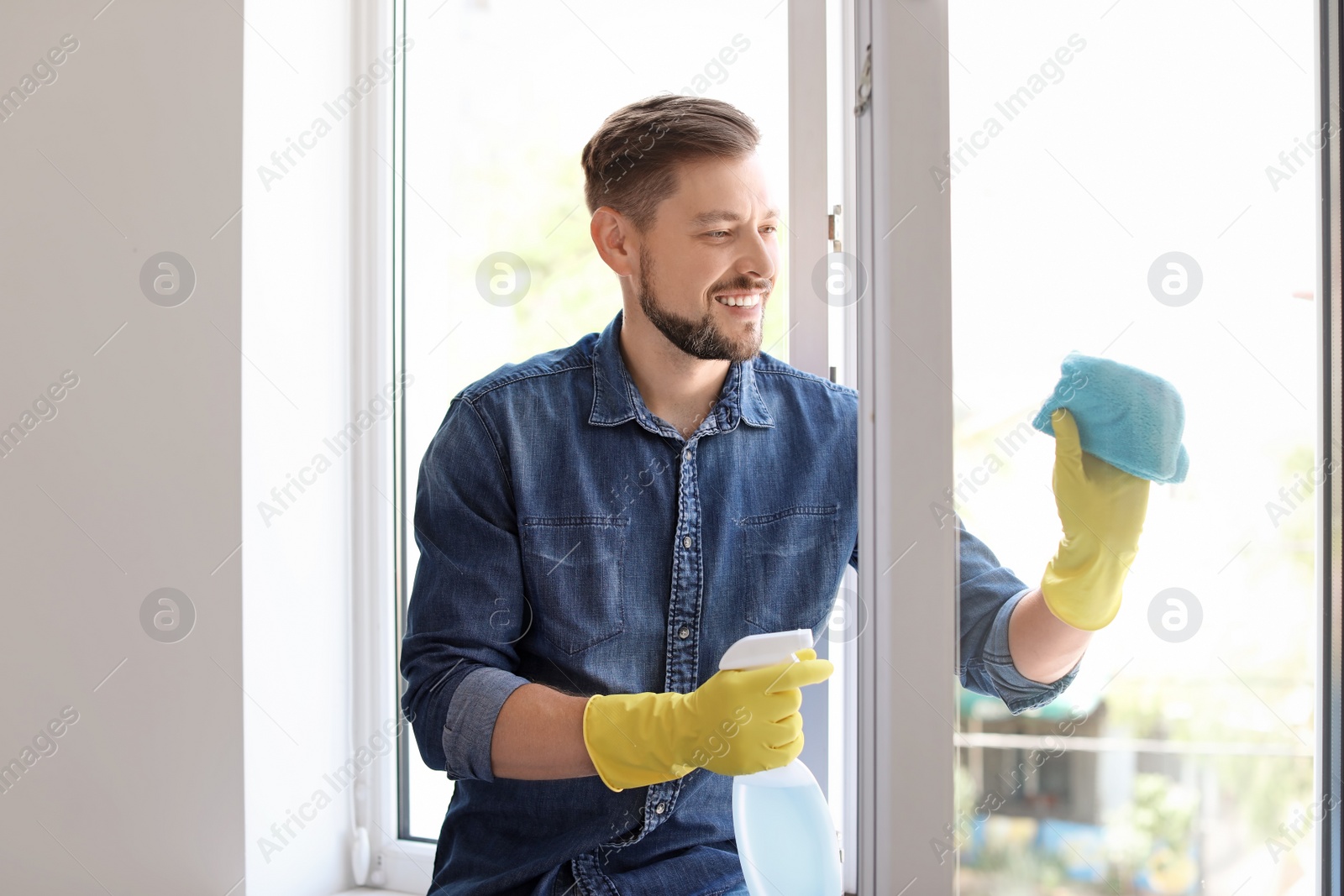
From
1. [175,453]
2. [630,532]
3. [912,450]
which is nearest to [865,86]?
[912,450]

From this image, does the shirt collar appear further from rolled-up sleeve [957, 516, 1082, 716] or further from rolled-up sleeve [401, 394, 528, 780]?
rolled-up sleeve [957, 516, 1082, 716]

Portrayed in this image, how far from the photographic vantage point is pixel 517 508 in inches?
39.9

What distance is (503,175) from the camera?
1293 mm

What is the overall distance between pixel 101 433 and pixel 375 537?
1.27ft

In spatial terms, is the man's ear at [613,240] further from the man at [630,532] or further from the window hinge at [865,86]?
the window hinge at [865,86]

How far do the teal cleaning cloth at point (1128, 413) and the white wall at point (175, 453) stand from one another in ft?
3.21

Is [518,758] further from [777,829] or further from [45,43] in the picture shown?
[45,43]

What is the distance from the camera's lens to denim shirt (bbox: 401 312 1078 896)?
0.97m

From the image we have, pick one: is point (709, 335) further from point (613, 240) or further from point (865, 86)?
point (865, 86)

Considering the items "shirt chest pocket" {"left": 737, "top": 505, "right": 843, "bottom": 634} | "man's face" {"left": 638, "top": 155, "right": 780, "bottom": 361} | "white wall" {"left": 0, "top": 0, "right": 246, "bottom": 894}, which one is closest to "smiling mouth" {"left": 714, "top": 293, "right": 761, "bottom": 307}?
"man's face" {"left": 638, "top": 155, "right": 780, "bottom": 361}

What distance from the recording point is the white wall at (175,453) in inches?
45.3

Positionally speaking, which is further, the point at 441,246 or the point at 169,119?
the point at 441,246

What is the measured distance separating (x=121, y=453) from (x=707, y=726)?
902mm

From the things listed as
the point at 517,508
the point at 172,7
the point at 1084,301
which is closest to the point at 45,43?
the point at 172,7
